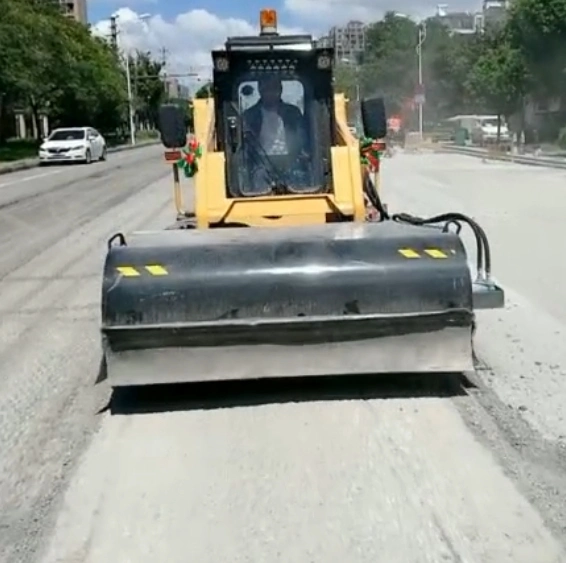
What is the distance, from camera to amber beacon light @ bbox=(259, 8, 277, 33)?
10170 mm

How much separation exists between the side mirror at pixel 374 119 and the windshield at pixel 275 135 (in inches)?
19.9

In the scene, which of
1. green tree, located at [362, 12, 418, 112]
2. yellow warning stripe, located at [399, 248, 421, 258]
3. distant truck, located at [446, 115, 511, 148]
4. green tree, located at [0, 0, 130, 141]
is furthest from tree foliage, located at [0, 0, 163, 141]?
yellow warning stripe, located at [399, 248, 421, 258]

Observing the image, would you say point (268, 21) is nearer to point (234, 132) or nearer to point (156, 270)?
point (234, 132)

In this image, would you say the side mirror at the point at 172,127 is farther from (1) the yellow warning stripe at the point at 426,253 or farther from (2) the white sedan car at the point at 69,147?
(2) the white sedan car at the point at 69,147

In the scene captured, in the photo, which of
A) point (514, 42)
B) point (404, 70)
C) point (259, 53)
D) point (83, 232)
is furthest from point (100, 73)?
point (259, 53)

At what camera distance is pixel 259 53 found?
9562 millimetres

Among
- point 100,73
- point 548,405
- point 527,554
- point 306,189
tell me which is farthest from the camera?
point 100,73

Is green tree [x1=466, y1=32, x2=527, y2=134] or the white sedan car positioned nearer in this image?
the white sedan car

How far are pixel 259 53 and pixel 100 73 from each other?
2474 inches

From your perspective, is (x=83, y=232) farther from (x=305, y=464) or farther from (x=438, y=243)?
(x=305, y=464)

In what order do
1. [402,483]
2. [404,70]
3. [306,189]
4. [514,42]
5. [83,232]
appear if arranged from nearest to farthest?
[402,483] → [306,189] → [83,232] → [514,42] → [404,70]

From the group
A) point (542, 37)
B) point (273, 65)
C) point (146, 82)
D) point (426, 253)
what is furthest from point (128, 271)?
point (146, 82)

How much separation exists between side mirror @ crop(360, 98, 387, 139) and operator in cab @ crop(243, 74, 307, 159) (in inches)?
22.4

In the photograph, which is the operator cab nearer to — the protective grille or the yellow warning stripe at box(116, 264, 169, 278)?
the protective grille
